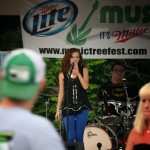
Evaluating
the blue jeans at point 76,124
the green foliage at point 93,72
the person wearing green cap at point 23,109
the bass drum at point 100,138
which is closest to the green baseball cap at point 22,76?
the person wearing green cap at point 23,109

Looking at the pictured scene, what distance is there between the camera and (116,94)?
833 centimetres

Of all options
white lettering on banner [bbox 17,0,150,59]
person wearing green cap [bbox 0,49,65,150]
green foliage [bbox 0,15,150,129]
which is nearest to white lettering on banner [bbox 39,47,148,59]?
white lettering on banner [bbox 17,0,150,59]

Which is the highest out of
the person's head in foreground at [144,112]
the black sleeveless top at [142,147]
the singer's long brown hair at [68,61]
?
the singer's long brown hair at [68,61]

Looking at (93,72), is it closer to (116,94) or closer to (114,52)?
(116,94)

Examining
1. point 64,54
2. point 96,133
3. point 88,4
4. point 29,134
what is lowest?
point 96,133

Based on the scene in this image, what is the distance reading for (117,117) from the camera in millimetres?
8336

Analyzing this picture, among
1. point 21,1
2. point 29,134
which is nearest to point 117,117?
point 21,1

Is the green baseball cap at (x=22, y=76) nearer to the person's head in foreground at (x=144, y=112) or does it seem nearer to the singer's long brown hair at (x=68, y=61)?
the person's head in foreground at (x=144, y=112)

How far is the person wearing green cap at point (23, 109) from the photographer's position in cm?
185

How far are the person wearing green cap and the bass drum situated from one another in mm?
6548

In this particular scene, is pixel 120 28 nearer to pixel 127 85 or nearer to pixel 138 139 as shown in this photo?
pixel 127 85

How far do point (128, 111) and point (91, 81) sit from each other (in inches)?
32.7

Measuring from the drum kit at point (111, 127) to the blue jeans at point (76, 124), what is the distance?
16 centimetres

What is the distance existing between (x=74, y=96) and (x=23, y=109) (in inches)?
249
